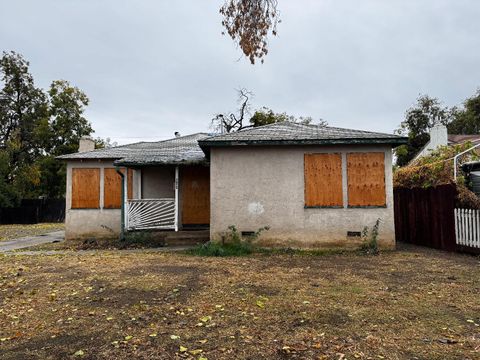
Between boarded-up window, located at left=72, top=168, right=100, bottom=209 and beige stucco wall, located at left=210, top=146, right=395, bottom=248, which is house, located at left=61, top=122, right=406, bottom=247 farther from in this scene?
boarded-up window, located at left=72, top=168, right=100, bottom=209

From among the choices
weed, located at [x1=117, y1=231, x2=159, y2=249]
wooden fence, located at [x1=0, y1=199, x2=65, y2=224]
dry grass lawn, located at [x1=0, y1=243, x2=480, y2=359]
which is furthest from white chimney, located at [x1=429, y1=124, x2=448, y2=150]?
wooden fence, located at [x1=0, y1=199, x2=65, y2=224]

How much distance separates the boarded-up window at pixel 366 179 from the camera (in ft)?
29.7

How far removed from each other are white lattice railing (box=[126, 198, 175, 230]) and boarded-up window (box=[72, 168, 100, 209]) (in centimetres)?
237

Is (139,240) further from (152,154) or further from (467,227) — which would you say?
(467,227)

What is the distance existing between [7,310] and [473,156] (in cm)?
1133

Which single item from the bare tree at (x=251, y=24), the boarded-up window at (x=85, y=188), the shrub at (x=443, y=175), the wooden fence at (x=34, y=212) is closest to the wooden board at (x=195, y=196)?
the boarded-up window at (x=85, y=188)

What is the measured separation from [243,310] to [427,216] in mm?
7813

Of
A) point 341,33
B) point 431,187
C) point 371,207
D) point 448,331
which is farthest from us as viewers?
point 341,33

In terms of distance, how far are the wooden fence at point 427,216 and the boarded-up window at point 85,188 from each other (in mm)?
10496

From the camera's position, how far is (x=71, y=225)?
12.3 meters

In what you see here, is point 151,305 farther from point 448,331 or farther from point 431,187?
point 431,187

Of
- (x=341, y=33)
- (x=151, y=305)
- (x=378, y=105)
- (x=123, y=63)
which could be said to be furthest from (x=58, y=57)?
(x=378, y=105)

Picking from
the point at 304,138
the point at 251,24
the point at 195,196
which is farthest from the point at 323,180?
the point at 195,196

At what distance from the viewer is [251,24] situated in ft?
20.5
